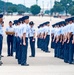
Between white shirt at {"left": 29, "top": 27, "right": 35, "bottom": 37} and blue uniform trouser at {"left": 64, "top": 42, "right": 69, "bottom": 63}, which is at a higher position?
white shirt at {"left": 29, "top": 27, "right": 35, "bottom": 37}

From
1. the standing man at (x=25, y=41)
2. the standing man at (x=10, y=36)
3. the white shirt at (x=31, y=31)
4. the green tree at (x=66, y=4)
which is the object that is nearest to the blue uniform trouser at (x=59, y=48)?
the white shirt at (x=31, y=31)

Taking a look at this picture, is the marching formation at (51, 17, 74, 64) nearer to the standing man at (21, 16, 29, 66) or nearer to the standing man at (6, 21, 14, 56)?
the standing man at (21, 16, 29, 66)

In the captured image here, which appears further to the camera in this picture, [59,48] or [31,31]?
[31,31]

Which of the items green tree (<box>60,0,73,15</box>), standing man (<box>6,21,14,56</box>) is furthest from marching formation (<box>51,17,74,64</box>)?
green tree (<box>60,0,73,15</box>)

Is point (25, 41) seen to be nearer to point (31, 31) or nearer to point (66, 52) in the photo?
point (66, 52)

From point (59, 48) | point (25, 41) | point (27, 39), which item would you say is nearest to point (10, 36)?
point (59, 48)

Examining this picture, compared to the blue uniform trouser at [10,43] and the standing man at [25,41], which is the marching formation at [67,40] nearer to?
the standing man at [25,41]

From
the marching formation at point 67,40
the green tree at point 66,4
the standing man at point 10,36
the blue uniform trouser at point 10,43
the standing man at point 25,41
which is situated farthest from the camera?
the green tree at point 66,4

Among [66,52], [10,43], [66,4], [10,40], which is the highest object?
[66,4]

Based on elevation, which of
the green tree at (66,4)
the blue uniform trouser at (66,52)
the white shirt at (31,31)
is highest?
the green tree at (66,4)

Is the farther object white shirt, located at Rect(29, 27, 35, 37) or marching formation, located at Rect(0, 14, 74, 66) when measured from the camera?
white shirt, located at Rect(29, 27, 35, 37)

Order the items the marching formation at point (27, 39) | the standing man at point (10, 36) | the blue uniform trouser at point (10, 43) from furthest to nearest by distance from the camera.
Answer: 1. the blue uniform trouser at point (10, 43)
2. the standing man at point (10, 36)
3. the marching formation at point (27, 39)
